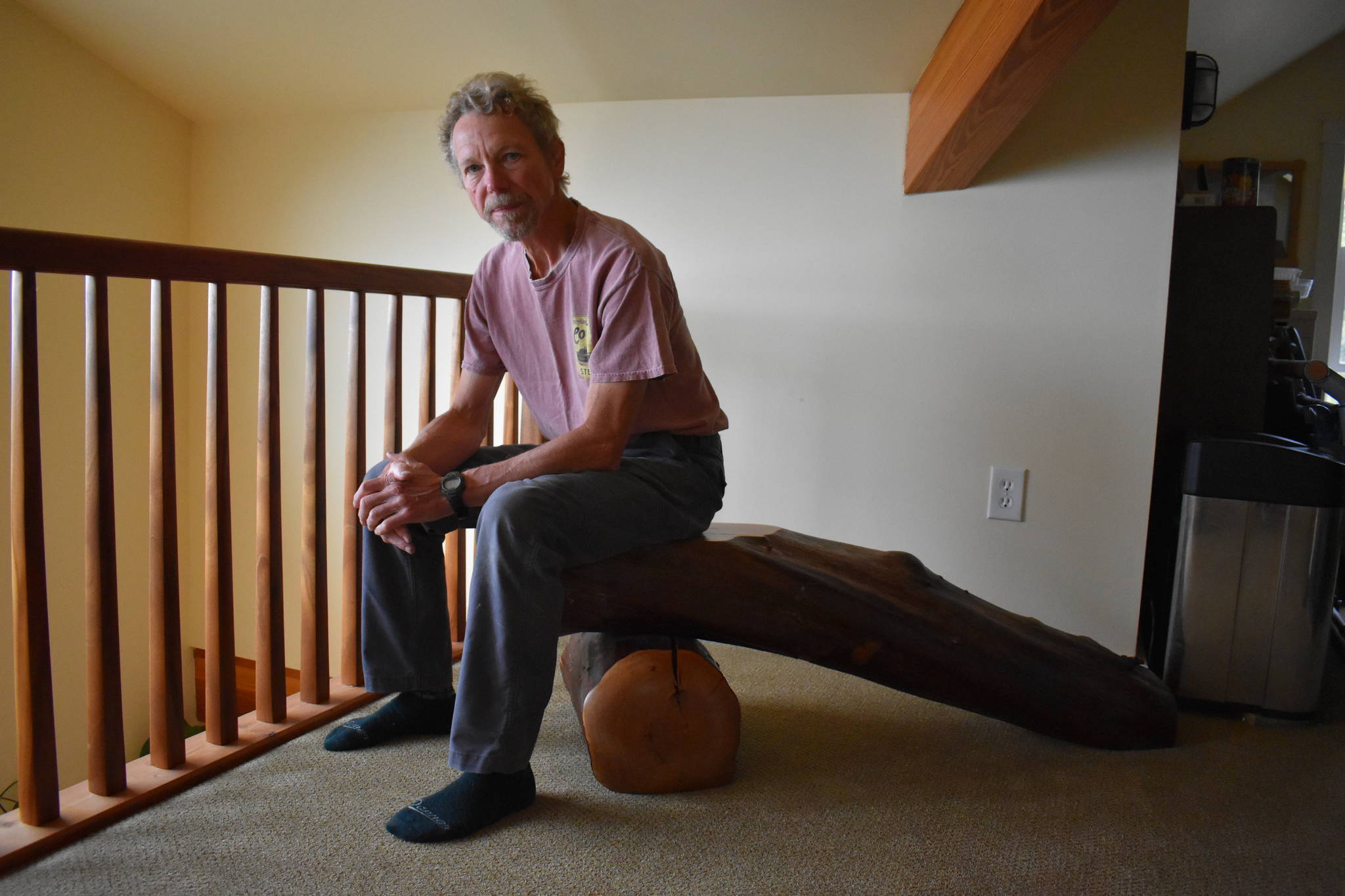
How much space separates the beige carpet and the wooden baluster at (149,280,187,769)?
109 millimetres

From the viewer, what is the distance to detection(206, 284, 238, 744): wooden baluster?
1.43 metres

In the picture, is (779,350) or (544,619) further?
(779,350)

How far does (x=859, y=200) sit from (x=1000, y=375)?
0.54 m

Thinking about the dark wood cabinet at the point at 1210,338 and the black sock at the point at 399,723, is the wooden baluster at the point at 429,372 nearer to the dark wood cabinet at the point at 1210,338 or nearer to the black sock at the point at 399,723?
the black sock at the point at 399,723

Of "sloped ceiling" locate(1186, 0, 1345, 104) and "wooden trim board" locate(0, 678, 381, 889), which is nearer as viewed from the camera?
"wooden trim board" locate(0, 678, 381, 889)

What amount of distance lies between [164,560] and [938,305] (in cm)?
169

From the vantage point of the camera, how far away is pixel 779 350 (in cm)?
224

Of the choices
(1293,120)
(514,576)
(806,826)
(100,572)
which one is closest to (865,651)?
(806,826)

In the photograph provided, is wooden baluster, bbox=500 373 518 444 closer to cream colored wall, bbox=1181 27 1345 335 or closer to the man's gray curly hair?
the man's gray curly hair

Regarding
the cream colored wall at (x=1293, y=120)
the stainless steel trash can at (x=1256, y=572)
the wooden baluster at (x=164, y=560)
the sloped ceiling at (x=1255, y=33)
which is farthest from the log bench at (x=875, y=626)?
the cream colored wall at (x=1293, y=120)

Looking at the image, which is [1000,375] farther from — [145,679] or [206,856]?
[145,679]

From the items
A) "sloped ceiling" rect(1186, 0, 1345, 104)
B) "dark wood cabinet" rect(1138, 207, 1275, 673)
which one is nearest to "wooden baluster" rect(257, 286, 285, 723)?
"dark wood cabinet" rect(1138, 207, 1275, 673)

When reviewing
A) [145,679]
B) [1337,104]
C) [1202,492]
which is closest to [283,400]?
[145,679]

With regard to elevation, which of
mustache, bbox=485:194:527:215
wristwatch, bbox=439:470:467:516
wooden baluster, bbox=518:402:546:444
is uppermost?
mustache, bbox=485:194:527:215
